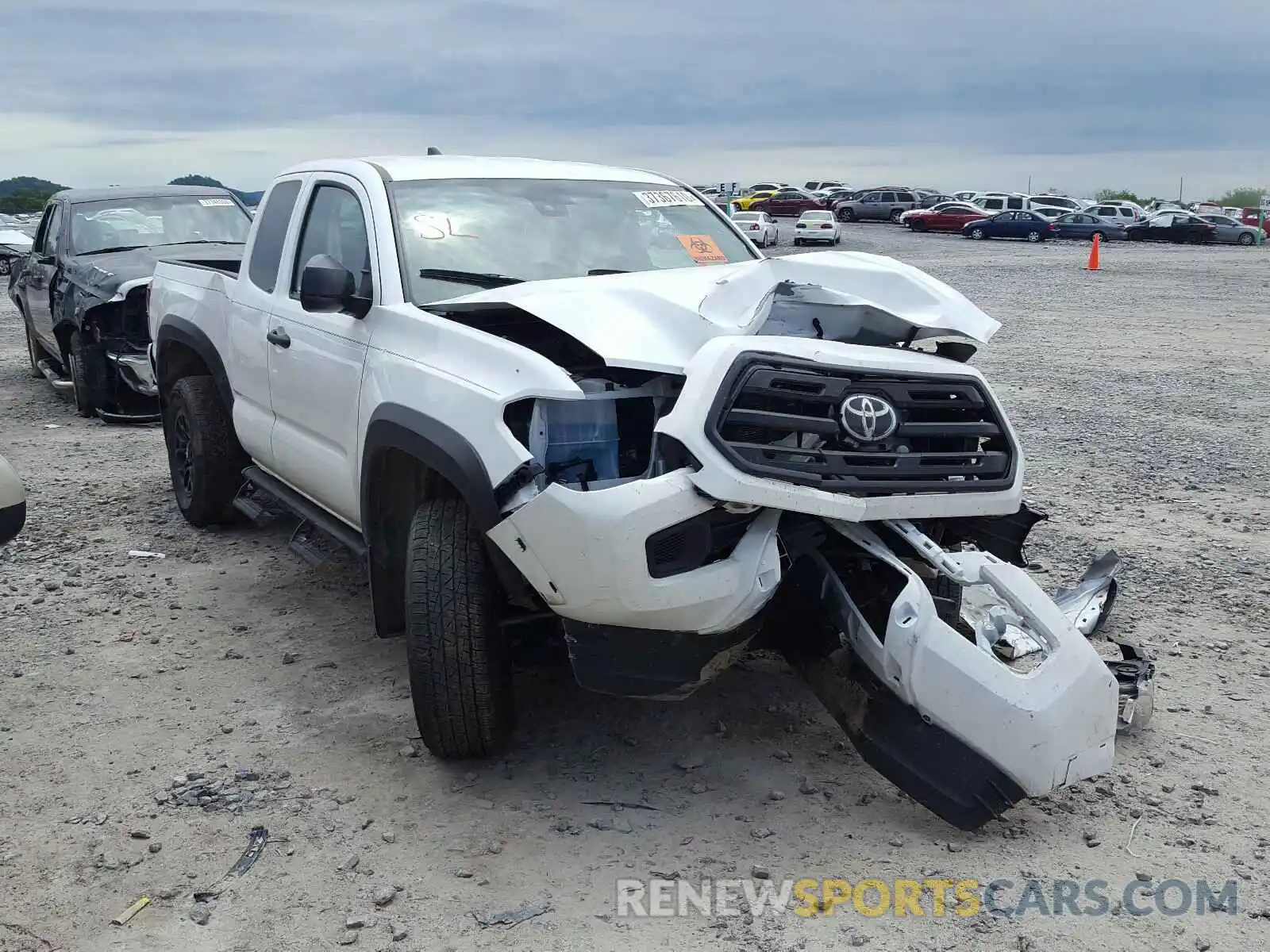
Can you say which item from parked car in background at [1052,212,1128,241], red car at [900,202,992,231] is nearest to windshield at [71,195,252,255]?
parked car in background at [1052,212,1128,241]

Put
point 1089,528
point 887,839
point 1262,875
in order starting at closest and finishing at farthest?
point 1262,875, point 887,839, point 1089,528

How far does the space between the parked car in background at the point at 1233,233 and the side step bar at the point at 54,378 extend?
40.1 m

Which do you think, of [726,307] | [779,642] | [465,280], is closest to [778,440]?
[726,307]

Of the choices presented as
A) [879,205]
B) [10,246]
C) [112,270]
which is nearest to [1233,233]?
[879,205]

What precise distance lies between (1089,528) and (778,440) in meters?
3.84

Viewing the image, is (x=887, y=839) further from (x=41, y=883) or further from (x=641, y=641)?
(x=41, y=883)

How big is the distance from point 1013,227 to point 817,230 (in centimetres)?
966

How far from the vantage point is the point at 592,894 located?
338cm

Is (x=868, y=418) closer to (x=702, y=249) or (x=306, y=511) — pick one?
(x=702, y=249)

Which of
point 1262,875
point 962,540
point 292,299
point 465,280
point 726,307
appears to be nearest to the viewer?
point 1262,875

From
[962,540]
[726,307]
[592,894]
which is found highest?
[726,307]

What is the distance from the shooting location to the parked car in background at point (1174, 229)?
42469mm

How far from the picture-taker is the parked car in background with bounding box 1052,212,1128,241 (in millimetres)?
43344

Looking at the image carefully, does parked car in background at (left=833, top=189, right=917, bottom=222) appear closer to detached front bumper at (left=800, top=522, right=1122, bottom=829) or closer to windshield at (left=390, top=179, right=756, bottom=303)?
windshield at (left=390, top=179, right=756, bottom=303)
